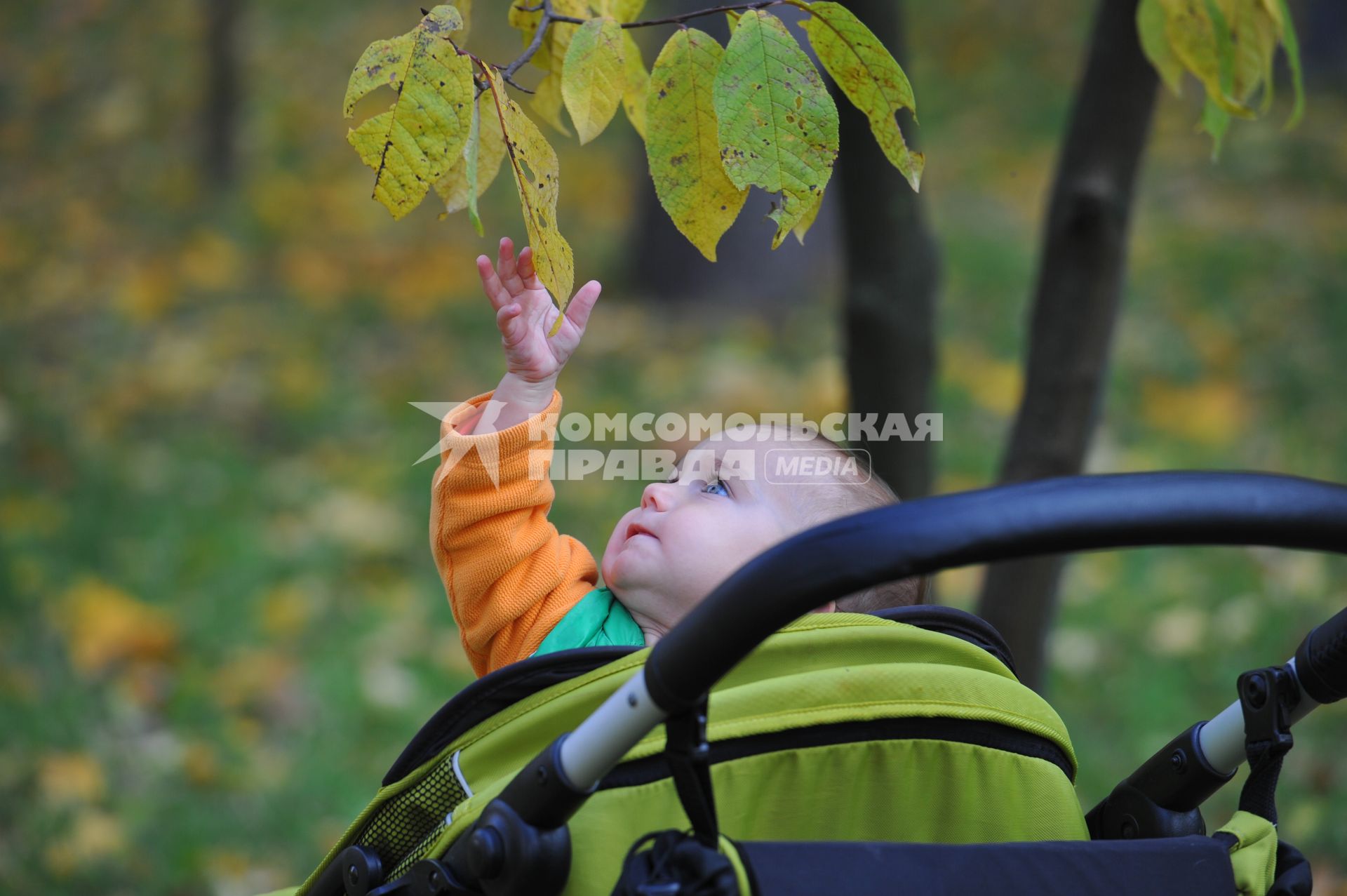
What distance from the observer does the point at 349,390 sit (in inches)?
185

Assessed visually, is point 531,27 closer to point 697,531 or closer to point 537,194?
point 537,194

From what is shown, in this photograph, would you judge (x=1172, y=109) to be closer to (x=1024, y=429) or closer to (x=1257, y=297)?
(x=1257, y=297)

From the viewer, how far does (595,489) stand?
4094mm

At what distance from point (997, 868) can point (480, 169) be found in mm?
874

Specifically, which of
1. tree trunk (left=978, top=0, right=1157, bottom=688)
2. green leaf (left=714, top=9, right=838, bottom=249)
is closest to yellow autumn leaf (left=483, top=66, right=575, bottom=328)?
green leaf (left=714, top=9, right=838, bottom=249)

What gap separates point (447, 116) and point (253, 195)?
521cm

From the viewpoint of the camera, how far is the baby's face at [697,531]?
5.35 feet

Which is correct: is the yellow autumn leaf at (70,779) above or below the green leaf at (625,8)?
below

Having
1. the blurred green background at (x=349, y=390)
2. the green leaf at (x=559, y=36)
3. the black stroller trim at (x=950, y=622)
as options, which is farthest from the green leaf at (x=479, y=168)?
the blurred green background at (x=349, y=390)

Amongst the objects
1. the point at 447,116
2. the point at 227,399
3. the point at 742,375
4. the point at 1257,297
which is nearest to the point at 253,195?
the point at 227,399

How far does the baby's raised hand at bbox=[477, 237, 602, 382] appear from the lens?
1583 millimetres

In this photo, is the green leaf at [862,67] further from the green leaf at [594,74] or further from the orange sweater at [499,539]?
the orange sweater at [499,539]

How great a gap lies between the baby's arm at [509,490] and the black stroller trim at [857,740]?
19.5 inches

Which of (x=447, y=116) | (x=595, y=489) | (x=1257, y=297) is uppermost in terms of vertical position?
(x=447, y=116)
